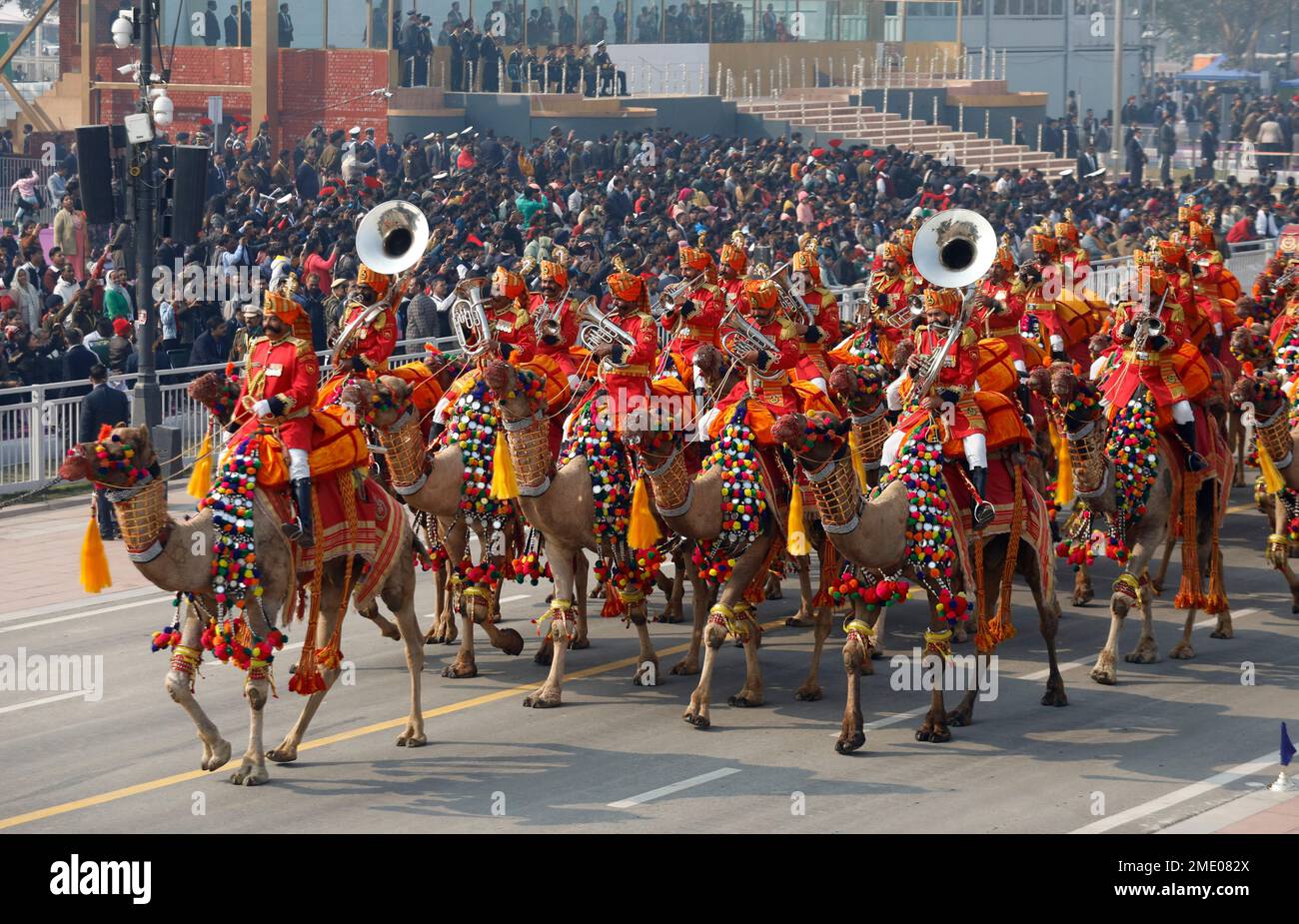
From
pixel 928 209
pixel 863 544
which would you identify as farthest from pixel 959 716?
pixel 928 209

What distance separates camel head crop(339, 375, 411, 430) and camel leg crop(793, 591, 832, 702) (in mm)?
3640

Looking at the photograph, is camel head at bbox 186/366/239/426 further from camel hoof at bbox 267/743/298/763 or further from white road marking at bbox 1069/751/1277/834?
white road marking at bbox 1069/751/1277/834

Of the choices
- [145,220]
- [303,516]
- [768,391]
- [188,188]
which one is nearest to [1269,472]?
[768,391]

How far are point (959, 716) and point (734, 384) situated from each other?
11.6 ft

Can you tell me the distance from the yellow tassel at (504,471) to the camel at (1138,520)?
4.25 metres

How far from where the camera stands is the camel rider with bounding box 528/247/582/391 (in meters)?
18.7

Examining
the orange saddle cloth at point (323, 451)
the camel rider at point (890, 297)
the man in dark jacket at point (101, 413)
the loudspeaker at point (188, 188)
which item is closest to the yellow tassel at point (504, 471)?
the orange saddle cloth at point (323, 451)

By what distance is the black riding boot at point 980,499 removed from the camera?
52.3 feet

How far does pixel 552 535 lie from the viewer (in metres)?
16.2

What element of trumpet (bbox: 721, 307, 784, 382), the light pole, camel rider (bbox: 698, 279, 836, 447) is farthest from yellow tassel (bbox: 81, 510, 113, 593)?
the light pole

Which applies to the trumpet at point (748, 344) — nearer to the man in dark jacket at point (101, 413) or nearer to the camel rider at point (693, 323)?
the camel rider at point (693, 323)

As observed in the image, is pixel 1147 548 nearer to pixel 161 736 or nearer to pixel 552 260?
pixel 552 260
